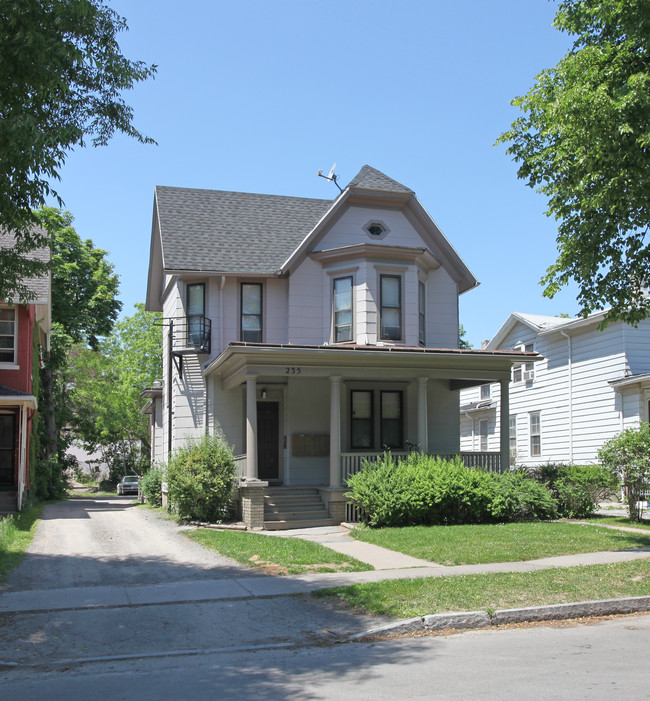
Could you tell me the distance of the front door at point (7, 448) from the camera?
24344 mm

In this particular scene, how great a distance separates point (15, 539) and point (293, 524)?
6172mm

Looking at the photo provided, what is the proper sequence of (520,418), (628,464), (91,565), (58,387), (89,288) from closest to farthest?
(91,565) → (628,464) → (520,418) → (89,288) → (58,387)

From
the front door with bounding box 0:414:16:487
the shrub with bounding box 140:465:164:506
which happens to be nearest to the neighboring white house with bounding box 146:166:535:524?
the shrub with bounding box 140:465:164:506

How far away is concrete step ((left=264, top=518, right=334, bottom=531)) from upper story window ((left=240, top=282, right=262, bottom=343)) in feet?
20.1

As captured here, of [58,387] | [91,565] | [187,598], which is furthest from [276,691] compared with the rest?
[58,387]

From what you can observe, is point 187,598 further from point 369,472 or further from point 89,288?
point 89,288

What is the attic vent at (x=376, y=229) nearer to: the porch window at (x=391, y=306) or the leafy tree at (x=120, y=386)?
the porch window at (x=391, y=306)

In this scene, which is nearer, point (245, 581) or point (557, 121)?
point (245, 581)

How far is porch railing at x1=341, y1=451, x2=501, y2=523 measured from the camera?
59.9 ft

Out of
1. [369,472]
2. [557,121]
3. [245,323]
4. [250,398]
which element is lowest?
[369,472]

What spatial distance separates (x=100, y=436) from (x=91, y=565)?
38.1 metres

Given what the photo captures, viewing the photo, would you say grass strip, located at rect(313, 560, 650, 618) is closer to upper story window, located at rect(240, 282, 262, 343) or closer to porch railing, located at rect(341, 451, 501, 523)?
porch railing, located at rect(341, 451, 501, 523)

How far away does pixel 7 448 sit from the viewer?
24.5 m

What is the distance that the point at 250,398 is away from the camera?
1778 centimetres
